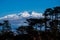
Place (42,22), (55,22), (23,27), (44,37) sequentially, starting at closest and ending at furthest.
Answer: (44,37) → (55,22) → (42,22) → (23,27)

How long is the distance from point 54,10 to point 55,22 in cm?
316

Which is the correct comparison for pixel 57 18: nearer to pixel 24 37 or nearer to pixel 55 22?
pixel 55 22

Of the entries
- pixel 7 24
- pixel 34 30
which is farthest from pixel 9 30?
pixel 34 30

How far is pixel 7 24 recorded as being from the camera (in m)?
64.0

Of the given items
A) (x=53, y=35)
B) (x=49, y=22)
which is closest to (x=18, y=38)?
(x=49, y=22)

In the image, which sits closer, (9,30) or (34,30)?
(34,30)

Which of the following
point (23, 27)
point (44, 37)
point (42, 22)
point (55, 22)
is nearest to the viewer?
point (44, 37)

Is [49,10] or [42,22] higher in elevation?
[49,10]

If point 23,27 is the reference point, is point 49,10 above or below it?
above

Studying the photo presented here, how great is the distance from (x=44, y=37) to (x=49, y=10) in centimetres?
1110

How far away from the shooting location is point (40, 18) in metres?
54.2

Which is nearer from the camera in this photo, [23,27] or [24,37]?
[24,37]

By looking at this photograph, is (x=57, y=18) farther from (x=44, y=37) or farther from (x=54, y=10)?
(x=44, y=37)

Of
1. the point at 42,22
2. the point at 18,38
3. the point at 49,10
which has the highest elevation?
the point at 49,10
